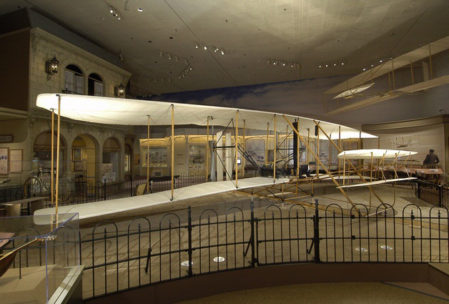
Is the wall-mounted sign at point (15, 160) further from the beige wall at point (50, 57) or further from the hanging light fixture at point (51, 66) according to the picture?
the hanging light fixture at point (51, 66)

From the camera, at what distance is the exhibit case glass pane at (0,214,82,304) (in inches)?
72.3

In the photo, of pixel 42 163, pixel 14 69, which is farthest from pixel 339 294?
pixel 14 69

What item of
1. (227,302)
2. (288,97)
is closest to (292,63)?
(288,97)

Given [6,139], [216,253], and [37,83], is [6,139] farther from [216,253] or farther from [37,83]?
[216,253]

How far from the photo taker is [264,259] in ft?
11.9

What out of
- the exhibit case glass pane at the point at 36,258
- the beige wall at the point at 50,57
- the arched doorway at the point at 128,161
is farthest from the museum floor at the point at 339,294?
the arched doorway at the point at 128,161

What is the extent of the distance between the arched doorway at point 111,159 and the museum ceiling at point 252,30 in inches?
191

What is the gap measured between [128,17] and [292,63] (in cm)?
898

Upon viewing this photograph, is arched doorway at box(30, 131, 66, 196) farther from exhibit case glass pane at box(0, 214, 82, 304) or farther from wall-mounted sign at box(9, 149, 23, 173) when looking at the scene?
exhibit case glass pane at box(0, 214, 82, 304)

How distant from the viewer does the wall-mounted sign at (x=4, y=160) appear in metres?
8.09

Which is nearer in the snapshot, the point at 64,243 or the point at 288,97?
the point at 64,243

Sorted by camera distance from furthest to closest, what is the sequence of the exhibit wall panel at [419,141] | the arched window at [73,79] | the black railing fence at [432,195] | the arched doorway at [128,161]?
the arched doorway at [128,161] < the exhibit wall panel at [419,141] < the arched window at [73,79] < the black railing fence at [432,195]

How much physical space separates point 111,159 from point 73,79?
16.2 feet

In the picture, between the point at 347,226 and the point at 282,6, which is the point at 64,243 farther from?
the point at 282,6
